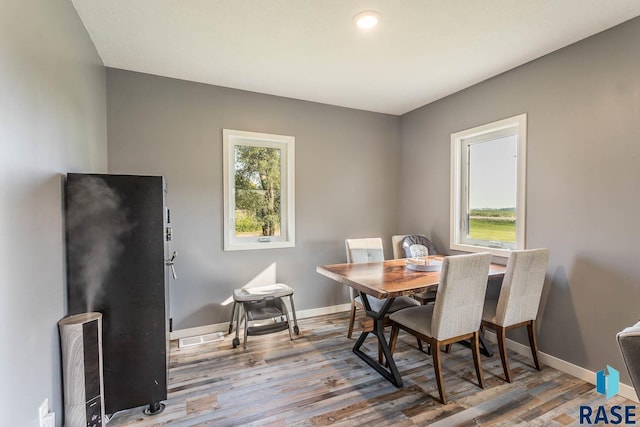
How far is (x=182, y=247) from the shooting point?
302 centimetres

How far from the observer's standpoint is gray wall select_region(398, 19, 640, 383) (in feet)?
6.78

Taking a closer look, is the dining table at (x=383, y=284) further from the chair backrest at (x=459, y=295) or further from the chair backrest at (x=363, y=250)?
the chair backrest at (x=363, y=250)

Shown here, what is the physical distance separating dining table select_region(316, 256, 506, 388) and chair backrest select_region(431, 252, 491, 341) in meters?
0.14

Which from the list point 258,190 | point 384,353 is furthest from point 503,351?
point 258,190

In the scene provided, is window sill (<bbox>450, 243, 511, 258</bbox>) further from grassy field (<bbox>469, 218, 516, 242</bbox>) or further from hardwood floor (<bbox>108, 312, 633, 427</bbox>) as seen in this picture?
hardwood floor (<bbox>108, 312, 633, 427</bbox>)

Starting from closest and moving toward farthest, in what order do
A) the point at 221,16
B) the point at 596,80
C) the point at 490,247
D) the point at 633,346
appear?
1. the point at 633,346
2. the point at 221,16
3. the point at 596,80
4. the point at 490,247

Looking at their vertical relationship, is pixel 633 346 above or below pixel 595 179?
below

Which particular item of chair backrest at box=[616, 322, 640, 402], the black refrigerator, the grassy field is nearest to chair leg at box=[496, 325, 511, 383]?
the grassy field

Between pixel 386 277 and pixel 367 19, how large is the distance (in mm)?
1827

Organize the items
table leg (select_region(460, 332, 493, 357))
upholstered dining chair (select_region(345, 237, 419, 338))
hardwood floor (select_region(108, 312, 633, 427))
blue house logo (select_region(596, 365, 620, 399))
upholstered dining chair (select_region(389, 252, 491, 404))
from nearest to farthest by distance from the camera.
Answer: hardwood floor (select_region(108, 312, 633, 427)) < upholstered dining chair (select_region(389, 252, 491, 404)) < blue house logo (select_region(596, 365, 620, 399)) < table leg (select_region(460, 332, 493, 357)) < upholstered dining chair (select_region(345, 237, 419, 338))

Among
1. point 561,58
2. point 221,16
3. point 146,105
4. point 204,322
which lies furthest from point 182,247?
point 561,58

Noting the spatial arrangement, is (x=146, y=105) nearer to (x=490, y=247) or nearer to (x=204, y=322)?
(x=204, y=322)

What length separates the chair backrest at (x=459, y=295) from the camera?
1967 millimetres

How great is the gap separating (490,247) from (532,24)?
6.35 ft
